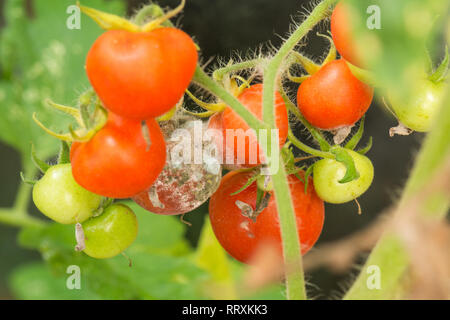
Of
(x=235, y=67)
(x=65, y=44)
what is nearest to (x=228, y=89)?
(x=235, y=67)

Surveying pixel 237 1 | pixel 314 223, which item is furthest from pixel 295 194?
pixel 237 1

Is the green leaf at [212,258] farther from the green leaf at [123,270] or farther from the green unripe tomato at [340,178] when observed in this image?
the green unripe tomato at [340,178]

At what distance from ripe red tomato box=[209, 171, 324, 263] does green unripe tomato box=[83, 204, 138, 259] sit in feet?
0.27

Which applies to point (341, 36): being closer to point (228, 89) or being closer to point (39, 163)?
point (228, 89)

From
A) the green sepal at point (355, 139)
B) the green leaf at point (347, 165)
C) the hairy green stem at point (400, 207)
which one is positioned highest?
the green sepal at point (355, 139)

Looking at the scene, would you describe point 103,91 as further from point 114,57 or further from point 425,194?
point 425,194

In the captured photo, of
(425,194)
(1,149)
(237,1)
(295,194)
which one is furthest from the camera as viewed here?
(1,149)

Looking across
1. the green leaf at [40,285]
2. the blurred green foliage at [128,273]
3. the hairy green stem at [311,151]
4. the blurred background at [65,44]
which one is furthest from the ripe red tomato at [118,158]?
the blurred background at [65,44]

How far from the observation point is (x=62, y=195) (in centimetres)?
36

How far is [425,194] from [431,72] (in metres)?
0.20

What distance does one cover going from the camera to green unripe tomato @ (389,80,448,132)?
1.12 ft

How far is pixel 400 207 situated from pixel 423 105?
0.10 metres

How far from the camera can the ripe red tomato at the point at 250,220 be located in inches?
16.6

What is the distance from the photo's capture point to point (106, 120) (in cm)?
32
